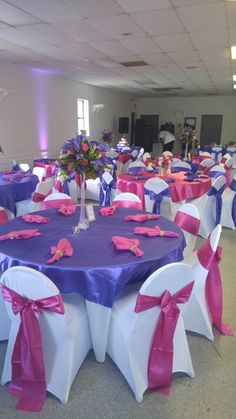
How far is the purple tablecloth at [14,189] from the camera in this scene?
4070 mm

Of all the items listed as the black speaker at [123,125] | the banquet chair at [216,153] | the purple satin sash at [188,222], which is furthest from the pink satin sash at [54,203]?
the black speaker at [123,125]

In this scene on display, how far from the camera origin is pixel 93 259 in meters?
1.85

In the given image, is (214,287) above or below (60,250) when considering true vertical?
below

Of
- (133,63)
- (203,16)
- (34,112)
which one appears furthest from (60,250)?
(34,112)

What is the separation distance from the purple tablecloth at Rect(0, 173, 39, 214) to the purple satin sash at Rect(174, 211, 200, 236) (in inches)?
93.9

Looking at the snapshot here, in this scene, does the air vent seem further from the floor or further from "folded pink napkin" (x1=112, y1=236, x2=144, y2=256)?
the floor

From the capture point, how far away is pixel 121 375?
1976mm

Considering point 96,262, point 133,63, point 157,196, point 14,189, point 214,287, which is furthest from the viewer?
point 133,63

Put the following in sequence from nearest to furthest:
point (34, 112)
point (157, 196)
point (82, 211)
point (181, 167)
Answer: point (82, 211), point (157, 196), point (181, 167), point (34, 112)

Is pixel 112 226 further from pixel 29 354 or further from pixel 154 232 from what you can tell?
pixel 29 354

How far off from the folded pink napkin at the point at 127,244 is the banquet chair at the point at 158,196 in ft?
6.01

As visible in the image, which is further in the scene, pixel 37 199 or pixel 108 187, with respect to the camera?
pixel 108 187

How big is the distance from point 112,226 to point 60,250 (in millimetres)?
619

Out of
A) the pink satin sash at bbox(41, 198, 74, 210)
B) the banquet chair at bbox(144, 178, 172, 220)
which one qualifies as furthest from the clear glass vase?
the banquet chair at bbox(144, 178, 172, 220)
